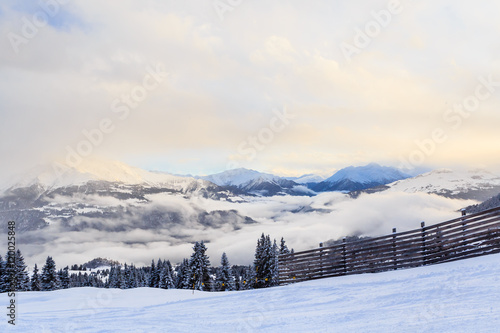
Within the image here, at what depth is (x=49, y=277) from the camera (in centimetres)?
5753

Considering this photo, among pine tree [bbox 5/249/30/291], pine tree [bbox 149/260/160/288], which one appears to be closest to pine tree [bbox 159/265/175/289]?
pine tree [bbox 149/260/160/288]

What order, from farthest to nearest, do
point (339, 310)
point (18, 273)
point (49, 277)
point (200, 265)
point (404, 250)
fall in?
point (49, 277)
point (18, 273)
point (200, 265)
point (404, 250)
point (339, 310)

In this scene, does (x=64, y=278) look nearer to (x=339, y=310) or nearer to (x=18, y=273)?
(x=18, y=273)

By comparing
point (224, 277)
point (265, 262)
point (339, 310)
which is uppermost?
point (339, 310)

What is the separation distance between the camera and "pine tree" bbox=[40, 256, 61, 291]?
57062 mm

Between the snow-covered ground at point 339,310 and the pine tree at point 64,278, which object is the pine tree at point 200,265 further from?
the snow-covered ground at point 339,310

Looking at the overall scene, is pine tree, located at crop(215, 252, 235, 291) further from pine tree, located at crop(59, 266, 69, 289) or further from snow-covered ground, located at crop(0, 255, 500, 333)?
snow-covered ground, located at crop(0, 255, 500, 333)

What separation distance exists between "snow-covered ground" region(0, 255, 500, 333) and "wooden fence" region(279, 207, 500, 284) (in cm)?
190

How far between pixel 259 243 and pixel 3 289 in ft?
99.8

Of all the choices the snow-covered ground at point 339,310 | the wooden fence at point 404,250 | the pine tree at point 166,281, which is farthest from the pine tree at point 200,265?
the snow-covered ground at point 339,310

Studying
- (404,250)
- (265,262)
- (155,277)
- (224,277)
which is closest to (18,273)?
(224,277)

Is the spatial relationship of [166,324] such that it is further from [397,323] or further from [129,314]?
[397,323]

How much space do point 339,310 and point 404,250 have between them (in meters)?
8.81

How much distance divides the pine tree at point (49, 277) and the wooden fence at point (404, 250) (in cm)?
4494
